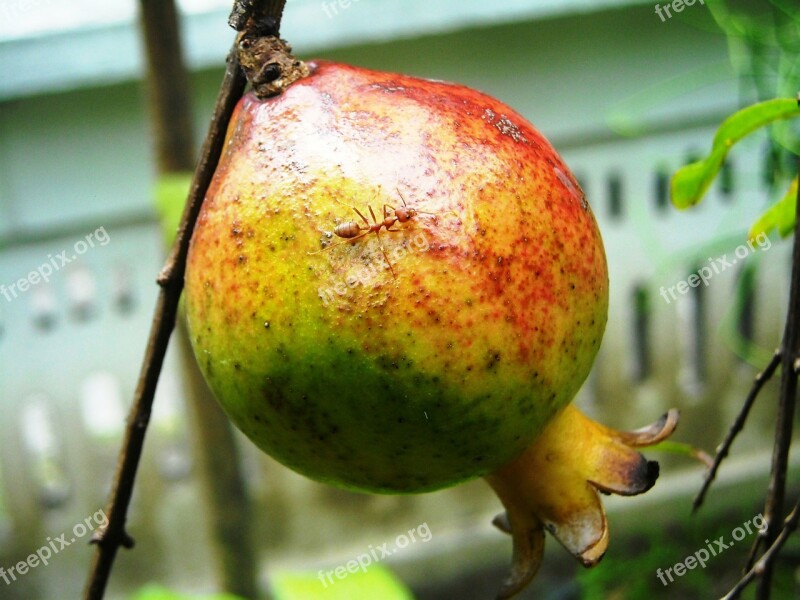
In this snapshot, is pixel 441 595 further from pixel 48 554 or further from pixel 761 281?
pixel 761 281

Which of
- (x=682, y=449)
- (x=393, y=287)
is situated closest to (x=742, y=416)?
(x=682, y=449)

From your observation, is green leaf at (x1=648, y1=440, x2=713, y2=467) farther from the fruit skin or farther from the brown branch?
the brown branch

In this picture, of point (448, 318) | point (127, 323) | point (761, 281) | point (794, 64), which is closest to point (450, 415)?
point (448, 318)

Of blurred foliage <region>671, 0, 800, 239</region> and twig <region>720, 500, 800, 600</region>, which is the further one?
blurred foliage <region>671, 0, 800, 239</region>

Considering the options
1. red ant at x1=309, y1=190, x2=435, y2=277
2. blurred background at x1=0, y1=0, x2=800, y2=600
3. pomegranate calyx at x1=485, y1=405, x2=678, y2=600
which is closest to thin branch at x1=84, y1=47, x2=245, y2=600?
red ant at x1=309, y1=190, x2=435, y2=277

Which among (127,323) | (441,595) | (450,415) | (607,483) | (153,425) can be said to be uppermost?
(450,415)

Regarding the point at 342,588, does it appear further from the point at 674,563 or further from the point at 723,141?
the point at 674,563

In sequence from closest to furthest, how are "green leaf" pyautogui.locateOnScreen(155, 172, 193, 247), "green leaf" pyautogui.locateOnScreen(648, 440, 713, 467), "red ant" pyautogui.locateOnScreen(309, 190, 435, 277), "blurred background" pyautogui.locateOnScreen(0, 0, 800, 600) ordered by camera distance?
"red ant" pyautogui.locateOnScreen(309, 190, 435, 277) < "green leaf" pyautogui.locateOnScreen(648, 440, 713, 467) < "green leaf" pyautogui.locateOnScreen(155, 172, 193, 247) < "blurred background" pyautogui.locateOnScreen(0, 0, 800, 600)
